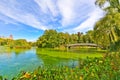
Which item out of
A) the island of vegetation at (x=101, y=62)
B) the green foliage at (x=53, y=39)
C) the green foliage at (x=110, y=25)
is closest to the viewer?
the island of vegetation at (x=101, y=62)

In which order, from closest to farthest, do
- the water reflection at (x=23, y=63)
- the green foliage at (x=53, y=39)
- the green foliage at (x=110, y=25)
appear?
the water reflection at (x=23, y=63) → the green foliage at (x=110, y=25) → the green foliage at (x=53, y=39)

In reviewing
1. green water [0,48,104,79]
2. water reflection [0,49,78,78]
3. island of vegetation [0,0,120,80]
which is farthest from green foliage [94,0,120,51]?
water reflection [0,49,78,78]

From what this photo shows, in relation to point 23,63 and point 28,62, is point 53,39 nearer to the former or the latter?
point 28,62

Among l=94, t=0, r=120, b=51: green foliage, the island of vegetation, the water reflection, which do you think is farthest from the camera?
l=94, t=0, r=120, b=51: green foliage

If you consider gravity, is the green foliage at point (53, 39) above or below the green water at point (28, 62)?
above

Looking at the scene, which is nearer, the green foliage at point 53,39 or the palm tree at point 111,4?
the palm tree at point 111,4

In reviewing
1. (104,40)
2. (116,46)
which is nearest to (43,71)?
(116,46)

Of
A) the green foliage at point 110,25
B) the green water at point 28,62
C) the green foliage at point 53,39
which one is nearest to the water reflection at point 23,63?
the green water at point 28,62

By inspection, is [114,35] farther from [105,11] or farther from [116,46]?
[105,11]

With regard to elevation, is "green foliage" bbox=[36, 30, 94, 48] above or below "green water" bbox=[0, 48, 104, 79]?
above

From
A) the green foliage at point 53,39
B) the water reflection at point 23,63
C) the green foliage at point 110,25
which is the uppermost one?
the green foliage at point 53,39

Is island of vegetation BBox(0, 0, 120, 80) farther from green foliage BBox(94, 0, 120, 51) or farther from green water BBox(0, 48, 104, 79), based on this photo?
green water BBox(0, 48, 104, 79)

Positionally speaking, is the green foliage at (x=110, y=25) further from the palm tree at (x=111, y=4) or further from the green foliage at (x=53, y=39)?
the green foliage at (x=53, y=39)

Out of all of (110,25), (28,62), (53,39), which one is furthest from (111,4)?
(53,39)
